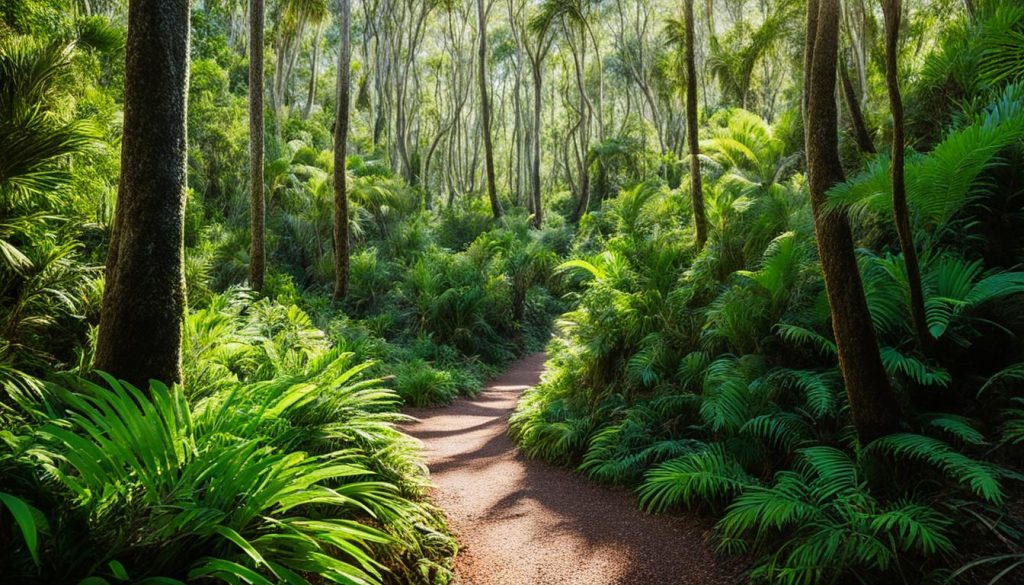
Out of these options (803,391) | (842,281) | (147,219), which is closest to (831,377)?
(803,391)

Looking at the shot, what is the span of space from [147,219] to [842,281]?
4857 mm

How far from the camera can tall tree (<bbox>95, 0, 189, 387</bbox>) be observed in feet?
12.0

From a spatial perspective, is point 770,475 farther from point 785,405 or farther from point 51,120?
point 51,120

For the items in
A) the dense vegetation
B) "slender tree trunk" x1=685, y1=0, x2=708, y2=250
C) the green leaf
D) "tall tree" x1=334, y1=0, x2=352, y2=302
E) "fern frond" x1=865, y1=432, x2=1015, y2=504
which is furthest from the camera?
"tall tree" x1=334, y1=0, x2=352, y2=302

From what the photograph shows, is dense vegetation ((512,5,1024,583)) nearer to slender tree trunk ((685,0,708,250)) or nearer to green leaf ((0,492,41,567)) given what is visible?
slender tree trunk ((685,0,708,250))

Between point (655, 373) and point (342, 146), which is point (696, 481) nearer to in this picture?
point (655, 373)

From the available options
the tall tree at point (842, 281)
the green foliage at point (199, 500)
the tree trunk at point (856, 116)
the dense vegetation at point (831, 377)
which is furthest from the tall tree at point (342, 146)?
the tall tree at point (842, 281)

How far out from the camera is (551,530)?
4418mm

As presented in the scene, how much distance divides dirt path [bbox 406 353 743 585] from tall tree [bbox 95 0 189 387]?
2615 millimetres

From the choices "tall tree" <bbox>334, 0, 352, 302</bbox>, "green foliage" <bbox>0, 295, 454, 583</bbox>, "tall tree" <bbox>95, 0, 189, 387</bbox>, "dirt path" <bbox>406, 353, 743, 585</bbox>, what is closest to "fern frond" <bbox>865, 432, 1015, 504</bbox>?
"dirt path" <bbox>406, 353, 743, 585</bbox>

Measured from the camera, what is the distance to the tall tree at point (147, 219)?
3656 mm

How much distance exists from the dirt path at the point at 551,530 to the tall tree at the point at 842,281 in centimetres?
153

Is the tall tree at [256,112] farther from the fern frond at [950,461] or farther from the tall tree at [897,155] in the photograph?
the fern frond at [950,461]

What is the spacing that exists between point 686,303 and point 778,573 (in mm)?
3898
